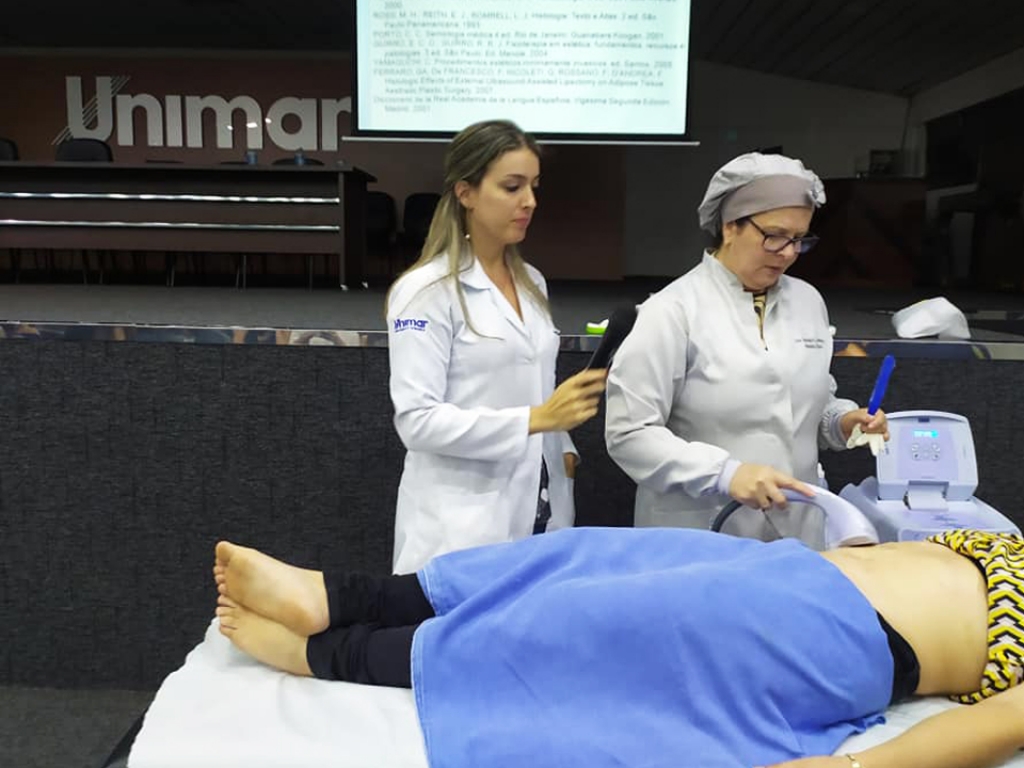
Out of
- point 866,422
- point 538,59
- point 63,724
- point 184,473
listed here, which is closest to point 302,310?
point 184,473

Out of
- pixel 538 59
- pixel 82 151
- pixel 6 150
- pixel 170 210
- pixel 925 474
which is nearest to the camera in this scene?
pixel 925 474

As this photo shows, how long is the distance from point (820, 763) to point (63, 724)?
186cm

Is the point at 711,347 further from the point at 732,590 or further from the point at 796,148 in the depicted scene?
the point at 796,148

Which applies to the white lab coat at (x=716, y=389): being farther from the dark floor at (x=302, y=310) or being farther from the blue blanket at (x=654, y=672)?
the dark floor at (x=302, y=310)

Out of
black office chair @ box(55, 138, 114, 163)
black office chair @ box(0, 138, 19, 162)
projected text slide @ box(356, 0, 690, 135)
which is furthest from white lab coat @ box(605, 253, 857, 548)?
black office chair @ box(0, 138, 19, 162)

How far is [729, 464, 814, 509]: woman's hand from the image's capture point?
1375 millimetres

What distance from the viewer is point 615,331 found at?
4.56ft

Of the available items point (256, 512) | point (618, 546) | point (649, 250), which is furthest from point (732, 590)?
point (649, 250)

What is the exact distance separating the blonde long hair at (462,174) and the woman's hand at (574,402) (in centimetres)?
22

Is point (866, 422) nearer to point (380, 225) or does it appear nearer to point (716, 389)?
point (716, 389)

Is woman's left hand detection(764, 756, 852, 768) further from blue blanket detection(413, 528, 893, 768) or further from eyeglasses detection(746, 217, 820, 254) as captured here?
eyeglasses detection(746, 217, 820, 254)

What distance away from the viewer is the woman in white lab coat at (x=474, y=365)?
4.95 feet

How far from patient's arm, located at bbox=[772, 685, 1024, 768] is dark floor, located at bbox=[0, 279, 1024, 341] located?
4.34ft

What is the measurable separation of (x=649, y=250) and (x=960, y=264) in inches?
113
